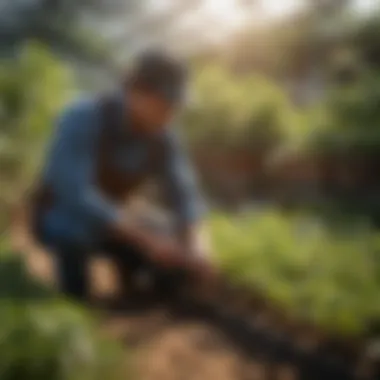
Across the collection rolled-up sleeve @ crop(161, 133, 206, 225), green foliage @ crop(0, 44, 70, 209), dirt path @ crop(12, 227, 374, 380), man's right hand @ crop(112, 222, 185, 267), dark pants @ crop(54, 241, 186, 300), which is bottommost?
dirt path @ crop(12, 227, 374, 380)

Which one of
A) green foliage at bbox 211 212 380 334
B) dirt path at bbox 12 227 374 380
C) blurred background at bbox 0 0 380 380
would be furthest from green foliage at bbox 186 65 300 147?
dirt path at bbox 12 227 374 380

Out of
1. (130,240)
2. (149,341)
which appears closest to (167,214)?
(130,240)

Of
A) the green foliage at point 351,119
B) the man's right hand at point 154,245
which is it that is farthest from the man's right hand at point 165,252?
the green foliage at point 351,119

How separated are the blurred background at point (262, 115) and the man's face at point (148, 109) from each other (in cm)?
3

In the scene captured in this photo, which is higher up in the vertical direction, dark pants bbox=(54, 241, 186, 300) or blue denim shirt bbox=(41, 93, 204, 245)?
blue denim shirt bbox=(41, 93, 204, 245)

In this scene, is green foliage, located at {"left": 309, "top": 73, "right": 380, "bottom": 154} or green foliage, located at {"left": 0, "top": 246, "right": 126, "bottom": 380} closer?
green foliage, located at {"left": 0, "top": 246, "right": 126, "bottom": 380}

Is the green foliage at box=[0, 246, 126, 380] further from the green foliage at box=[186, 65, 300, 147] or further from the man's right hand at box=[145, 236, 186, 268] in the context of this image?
the green foliage at box=[186, 65, 300, 147]

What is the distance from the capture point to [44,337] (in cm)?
108

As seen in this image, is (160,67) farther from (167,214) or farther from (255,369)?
(255,369)

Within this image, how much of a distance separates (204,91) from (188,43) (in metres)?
0.07

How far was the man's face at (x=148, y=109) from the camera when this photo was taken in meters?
1.14

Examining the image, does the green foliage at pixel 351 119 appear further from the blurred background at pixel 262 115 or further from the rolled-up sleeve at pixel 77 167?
the rolled-up sleeve at pixel 77 167

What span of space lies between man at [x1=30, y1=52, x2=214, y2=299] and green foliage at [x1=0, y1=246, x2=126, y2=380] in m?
0.04

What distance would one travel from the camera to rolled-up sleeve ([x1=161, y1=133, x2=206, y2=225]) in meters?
1.16
